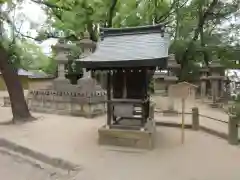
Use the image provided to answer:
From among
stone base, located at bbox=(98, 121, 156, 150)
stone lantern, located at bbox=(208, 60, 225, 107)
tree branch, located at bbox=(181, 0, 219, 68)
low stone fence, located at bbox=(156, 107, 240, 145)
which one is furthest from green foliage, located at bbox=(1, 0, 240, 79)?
stone base, located at bbox=(98, 121, 156, 150)

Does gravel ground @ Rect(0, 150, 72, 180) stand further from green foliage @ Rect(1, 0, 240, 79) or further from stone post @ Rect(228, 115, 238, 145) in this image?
green foliage @ Rect(1, 0, 240, 79)

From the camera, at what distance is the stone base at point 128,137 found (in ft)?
24.3

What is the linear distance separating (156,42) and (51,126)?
4.92 metres

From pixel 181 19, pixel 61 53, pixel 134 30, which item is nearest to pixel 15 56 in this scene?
pixel 61 53

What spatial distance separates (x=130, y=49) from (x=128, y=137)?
7.73 feet

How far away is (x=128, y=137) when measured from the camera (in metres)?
7.54

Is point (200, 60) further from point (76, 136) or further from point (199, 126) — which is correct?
point (76, 136)

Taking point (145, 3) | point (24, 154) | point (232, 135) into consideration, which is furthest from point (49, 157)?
point (145, 3)

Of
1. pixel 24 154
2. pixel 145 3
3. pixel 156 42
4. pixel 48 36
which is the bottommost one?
pixel 24 154

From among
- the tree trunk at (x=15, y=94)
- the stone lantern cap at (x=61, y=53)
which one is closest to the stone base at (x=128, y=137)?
the tree trunk at (x=15, y=94)

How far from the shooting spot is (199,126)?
977cm

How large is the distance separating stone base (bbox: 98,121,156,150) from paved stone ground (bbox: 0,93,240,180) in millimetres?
216

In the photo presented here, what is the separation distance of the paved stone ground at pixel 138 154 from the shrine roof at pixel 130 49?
2181 mm

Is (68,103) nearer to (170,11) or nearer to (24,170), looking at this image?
(24,170)
